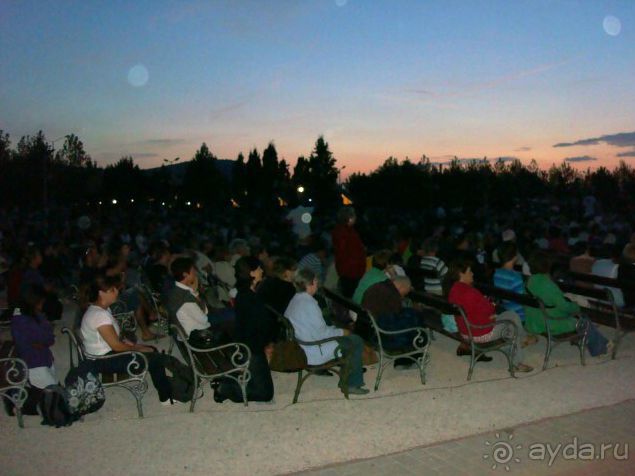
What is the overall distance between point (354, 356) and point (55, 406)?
273cm

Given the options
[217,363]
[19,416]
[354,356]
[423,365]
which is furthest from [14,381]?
[423,365]

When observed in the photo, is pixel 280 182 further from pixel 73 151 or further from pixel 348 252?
pixel 348 252

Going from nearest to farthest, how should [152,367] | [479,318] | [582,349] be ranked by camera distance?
1. [152,367]
2. [479,318]
3. [582,349]

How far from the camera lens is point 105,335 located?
560 centimetres

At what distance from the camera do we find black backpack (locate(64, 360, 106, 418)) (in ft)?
17.3

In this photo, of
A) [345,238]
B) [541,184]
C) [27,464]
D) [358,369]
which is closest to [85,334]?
[27,464]

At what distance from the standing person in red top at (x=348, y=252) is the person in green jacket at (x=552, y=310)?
2.61 meters

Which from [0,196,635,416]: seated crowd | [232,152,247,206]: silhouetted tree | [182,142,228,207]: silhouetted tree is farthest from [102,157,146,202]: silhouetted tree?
[0,196,635,416]: seated crowd

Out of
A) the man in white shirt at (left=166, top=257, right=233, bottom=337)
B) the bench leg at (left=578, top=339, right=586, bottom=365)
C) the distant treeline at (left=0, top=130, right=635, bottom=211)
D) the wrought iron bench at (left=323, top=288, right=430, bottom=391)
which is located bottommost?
the bench leg at (left=578, top=339, right=586, bottom=365)

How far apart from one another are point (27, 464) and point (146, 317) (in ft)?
15.0

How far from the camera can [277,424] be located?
5.38 metres

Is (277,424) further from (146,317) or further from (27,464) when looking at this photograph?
(146,317)

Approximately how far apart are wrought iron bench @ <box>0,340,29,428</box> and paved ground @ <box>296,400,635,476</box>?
264 centimetres

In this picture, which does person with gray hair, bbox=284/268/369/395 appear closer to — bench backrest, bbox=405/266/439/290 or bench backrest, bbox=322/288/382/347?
bench backrest, bbox=322/288/382/347
